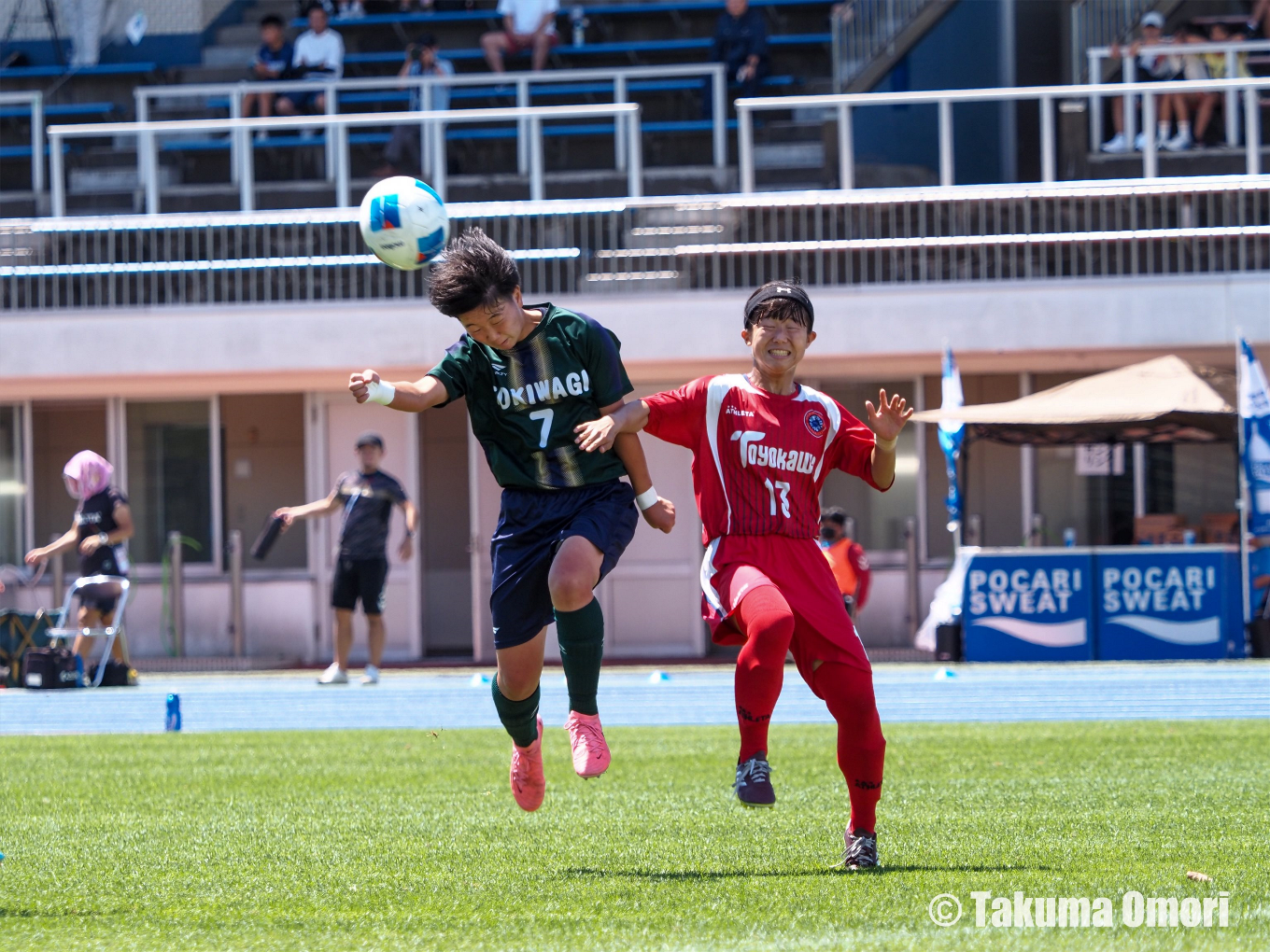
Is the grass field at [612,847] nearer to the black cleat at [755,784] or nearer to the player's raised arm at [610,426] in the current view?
the black cleat at [755,784]

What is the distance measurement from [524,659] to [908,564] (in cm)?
1238

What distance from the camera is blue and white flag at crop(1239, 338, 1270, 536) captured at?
14.7 meters

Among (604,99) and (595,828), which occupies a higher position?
(604,99)

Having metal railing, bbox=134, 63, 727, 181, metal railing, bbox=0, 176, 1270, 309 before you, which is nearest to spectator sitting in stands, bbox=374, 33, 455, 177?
metal railing, bbox=134, 63, 727, 181

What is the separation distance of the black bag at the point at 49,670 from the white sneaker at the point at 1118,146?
1144 cm

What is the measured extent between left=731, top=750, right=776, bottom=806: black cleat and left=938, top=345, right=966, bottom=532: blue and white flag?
10743 millimetres

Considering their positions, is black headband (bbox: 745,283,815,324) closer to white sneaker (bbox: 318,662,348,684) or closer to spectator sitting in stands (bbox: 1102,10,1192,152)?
white sneaker (bbox: 318,662,348,684)

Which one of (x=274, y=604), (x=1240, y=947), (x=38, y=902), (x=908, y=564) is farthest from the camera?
(x=274, y=604)

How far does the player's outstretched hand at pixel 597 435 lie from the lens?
537cm

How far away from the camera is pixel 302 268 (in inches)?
691

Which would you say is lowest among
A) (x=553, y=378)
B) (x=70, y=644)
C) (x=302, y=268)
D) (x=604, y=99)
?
(x=70, y=644)

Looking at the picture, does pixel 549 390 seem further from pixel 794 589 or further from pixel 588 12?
pixel 588 12

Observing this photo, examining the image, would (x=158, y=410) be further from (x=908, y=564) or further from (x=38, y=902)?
(x=38, y=902)

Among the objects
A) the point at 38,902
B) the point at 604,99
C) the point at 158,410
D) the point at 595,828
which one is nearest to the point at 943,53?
the point at 604,99
